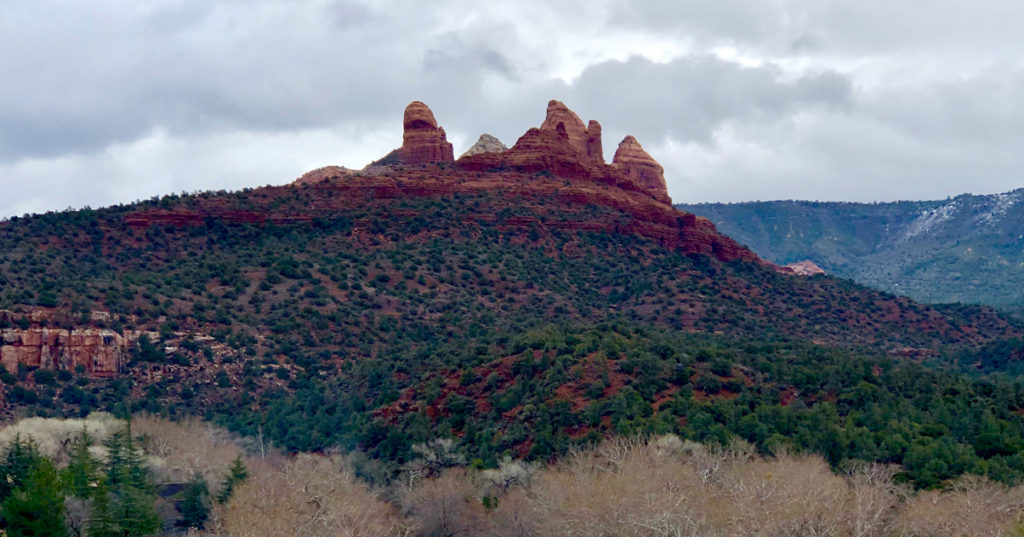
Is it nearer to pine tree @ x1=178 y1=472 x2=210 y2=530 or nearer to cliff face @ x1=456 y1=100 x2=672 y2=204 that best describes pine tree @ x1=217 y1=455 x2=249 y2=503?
pine tree @ x1=178 y1=472 x2=210 y2=530

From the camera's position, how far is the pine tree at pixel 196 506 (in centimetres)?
4178

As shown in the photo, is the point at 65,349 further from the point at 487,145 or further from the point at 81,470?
the point at 487,145

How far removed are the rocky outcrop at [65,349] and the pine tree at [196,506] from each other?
19.5 m

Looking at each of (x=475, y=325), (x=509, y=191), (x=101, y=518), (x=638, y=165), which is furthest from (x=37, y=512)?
(x=638, y=165)

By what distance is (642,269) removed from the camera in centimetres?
9225

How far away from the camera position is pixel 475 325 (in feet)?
242

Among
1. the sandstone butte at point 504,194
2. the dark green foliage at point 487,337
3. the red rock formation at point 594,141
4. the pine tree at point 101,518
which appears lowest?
the pine tree at point 101,518

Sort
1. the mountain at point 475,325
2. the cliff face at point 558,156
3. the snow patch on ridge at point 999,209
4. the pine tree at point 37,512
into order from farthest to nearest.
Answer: the snow patch on ridge at point 999,209, the cliff face at point 558,156, the mountain at point 475,325, the pine tree at point 37,512

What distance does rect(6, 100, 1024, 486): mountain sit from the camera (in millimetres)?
48344

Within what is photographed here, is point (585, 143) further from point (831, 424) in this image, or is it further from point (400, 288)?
point (831, 424)

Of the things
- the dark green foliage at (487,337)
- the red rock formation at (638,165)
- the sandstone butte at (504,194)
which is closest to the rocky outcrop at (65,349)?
the dark green foliage at (487,337)

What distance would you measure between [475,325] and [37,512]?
4091cm

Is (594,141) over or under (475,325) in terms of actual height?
over

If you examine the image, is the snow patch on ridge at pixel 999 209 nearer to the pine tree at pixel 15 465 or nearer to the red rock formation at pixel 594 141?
the red rock formation at pixel 594 141
